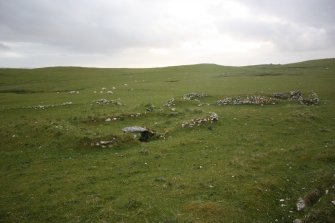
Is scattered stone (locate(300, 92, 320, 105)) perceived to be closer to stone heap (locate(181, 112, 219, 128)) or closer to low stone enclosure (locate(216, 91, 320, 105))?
low stone enclosure (locate(216, 91, 320, 105))

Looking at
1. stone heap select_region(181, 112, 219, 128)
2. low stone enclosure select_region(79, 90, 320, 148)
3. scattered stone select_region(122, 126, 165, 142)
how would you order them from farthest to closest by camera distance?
stone heap select_region(181, 112, 219, 128)
scattered stone select_region(122, 126, 165, 142)
low stone enclosure select_region(79, 90, 320, 148)

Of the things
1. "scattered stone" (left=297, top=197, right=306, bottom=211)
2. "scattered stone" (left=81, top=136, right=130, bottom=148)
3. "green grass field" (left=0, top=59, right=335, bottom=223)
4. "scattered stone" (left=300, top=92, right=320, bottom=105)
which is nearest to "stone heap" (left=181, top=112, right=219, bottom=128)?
"green grass field" (left=0, top=59, right=335, bottom=223)

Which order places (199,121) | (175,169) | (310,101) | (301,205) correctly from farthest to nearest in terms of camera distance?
(310,101) → (199,121) → (175,169) → (301,205)

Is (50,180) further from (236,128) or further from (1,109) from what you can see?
(1,109)

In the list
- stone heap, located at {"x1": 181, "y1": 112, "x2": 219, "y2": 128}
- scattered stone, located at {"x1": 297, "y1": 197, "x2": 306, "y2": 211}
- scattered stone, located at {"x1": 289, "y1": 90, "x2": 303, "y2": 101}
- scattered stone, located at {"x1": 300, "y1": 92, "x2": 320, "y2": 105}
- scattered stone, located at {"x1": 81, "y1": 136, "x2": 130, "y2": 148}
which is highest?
scattered stone, located at {"x1": 289, "y1": 90, "x2": 303, "y2": 101}

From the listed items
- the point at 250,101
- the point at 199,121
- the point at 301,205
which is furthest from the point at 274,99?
the point at 301,205

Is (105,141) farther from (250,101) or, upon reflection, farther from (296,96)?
(296,96)

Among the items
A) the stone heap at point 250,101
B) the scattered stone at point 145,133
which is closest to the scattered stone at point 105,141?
the scattered stone at point 145,133

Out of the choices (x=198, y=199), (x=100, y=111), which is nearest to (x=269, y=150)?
(x=198, y=199)

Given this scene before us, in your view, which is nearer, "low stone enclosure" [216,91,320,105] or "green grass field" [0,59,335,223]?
"green grass field" [0,59,335,223]

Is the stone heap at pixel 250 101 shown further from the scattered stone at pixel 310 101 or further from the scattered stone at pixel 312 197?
the scattered stone at pixel 312 197

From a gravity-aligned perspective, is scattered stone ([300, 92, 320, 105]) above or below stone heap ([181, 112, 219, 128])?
above

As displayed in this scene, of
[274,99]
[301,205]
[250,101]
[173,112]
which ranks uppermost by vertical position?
[274,99]

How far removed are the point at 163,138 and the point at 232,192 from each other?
38.3 ft
